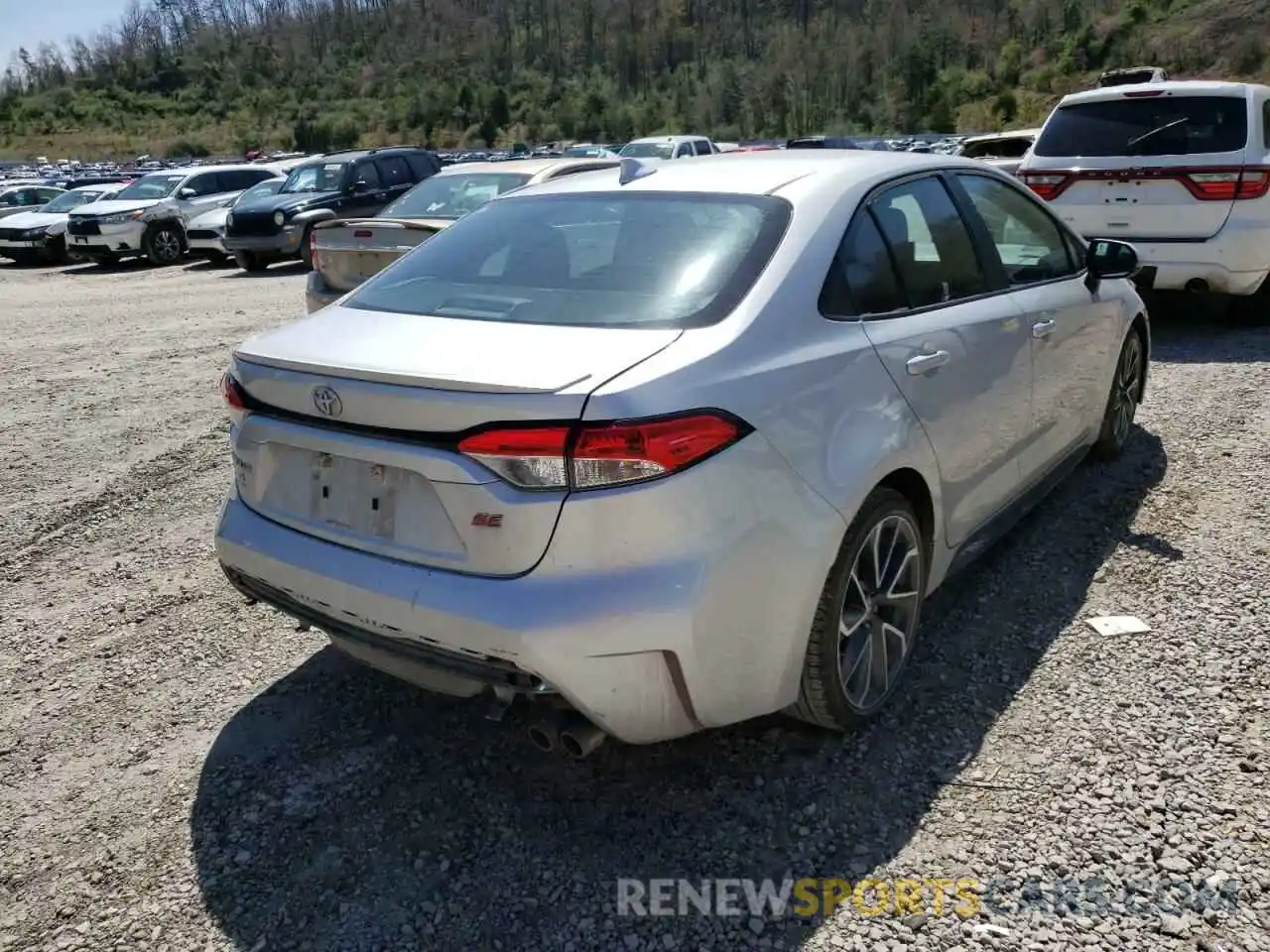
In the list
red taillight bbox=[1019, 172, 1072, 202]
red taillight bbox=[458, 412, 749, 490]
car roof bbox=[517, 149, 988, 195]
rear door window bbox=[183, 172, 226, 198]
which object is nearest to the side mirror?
car roof bbox=[517, 149, 988, 195]

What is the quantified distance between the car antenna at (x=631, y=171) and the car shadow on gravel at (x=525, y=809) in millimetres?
1850

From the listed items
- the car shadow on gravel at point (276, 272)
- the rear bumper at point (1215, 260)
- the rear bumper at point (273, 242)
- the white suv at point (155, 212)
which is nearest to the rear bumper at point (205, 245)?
the car shadow on gravel at point (276, 272)

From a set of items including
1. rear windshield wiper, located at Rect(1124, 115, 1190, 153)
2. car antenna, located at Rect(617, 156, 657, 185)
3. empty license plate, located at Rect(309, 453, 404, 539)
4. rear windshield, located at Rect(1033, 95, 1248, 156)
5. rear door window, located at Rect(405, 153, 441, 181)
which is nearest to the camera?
empty license plate, located at Rect(309, 453, 404, 539)

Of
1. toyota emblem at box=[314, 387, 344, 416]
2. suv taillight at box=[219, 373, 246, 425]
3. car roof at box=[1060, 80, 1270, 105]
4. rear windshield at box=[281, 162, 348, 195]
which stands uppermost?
car roof at box=[1060, 80, 1270, 105]

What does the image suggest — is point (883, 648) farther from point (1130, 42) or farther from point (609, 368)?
point (1130, 42)

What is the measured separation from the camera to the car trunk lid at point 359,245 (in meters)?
7.84

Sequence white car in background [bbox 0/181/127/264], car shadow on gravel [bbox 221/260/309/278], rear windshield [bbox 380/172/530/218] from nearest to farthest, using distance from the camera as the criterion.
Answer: rear windshield [bbox 380/172/530/218], car shadow on gravel [bbox 221/260/309/278], white car in background [bbox 0/181/127/264]

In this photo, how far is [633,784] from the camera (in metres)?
2.97

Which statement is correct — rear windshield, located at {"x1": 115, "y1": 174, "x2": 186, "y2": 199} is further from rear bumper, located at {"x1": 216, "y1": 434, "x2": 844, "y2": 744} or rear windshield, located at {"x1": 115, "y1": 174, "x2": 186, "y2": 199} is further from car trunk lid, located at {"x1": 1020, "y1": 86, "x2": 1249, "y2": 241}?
rear bumper, located at {"x1": 216, "y1": 434, "x2": 844, "y2": 744}

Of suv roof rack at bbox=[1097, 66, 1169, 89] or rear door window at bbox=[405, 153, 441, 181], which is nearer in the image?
suv roof rack at bbox=[1097, 66, 1169, 89]

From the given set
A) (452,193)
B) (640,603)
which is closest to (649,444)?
Answer: (640,603)

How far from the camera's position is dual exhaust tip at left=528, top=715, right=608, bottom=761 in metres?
2.58

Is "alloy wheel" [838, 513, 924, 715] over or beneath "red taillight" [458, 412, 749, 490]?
beneath

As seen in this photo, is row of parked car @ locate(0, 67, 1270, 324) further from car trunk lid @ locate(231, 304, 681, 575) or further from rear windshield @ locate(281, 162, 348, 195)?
rear windshield @ locate(281, 162, 348, 195)
